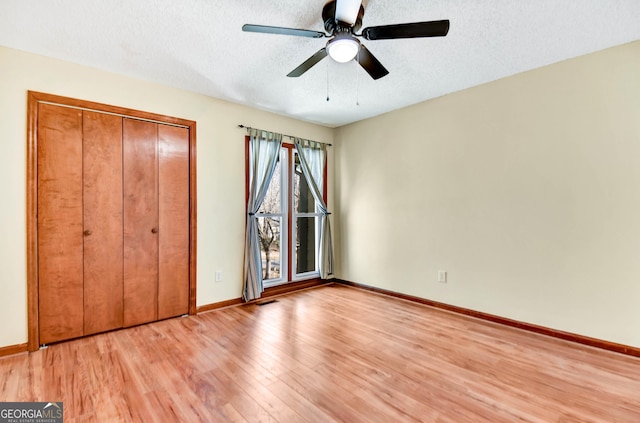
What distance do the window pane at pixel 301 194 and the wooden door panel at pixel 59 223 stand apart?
8.42ft

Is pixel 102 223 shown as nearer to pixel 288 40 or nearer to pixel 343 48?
pixel 288 40

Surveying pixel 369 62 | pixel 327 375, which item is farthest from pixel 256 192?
pixel 327 375

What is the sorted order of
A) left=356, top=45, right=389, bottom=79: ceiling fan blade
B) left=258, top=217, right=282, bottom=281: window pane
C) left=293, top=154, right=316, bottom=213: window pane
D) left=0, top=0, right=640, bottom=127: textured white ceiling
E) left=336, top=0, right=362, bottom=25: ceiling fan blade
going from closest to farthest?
1. left=336, top=0, right=362, bottom=25: ceiling fan blade
2. left=0, top=0, right=640, bottom=127: textured white ceiling
3. left=356, top=45, right=389, bottom=79: ceiling fan blade
4. left=258, top=217, right=282, bottom=281: window pane
5. left=293, top=154, right=316, bottom=213: window pane

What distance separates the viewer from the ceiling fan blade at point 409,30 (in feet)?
5.79

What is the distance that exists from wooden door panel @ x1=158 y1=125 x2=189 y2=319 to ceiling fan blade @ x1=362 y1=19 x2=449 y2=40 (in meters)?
2.39

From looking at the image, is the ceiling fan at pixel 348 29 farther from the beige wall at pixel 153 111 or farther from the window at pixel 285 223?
the window at pixel 285 223

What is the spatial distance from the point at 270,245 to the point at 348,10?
3.12m

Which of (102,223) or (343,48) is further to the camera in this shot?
(102,223)

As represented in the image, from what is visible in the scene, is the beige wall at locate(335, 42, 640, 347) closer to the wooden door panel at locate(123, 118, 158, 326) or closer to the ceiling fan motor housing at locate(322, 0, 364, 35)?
the ceiling fan motor housing at locate(322, 0, 364, 35)

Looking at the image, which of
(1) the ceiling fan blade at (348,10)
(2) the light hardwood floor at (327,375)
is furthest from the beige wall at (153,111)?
(1) the ceiling fan blade at (348,10)

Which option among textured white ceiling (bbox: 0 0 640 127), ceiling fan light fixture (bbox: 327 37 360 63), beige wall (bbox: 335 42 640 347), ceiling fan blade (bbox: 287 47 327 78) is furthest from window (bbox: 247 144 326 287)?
ceiling fan light fixture (bbox: 327 37 360 63)

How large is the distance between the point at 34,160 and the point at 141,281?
4.66 feet

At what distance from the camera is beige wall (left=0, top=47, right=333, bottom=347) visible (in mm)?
2408

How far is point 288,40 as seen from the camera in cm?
237
